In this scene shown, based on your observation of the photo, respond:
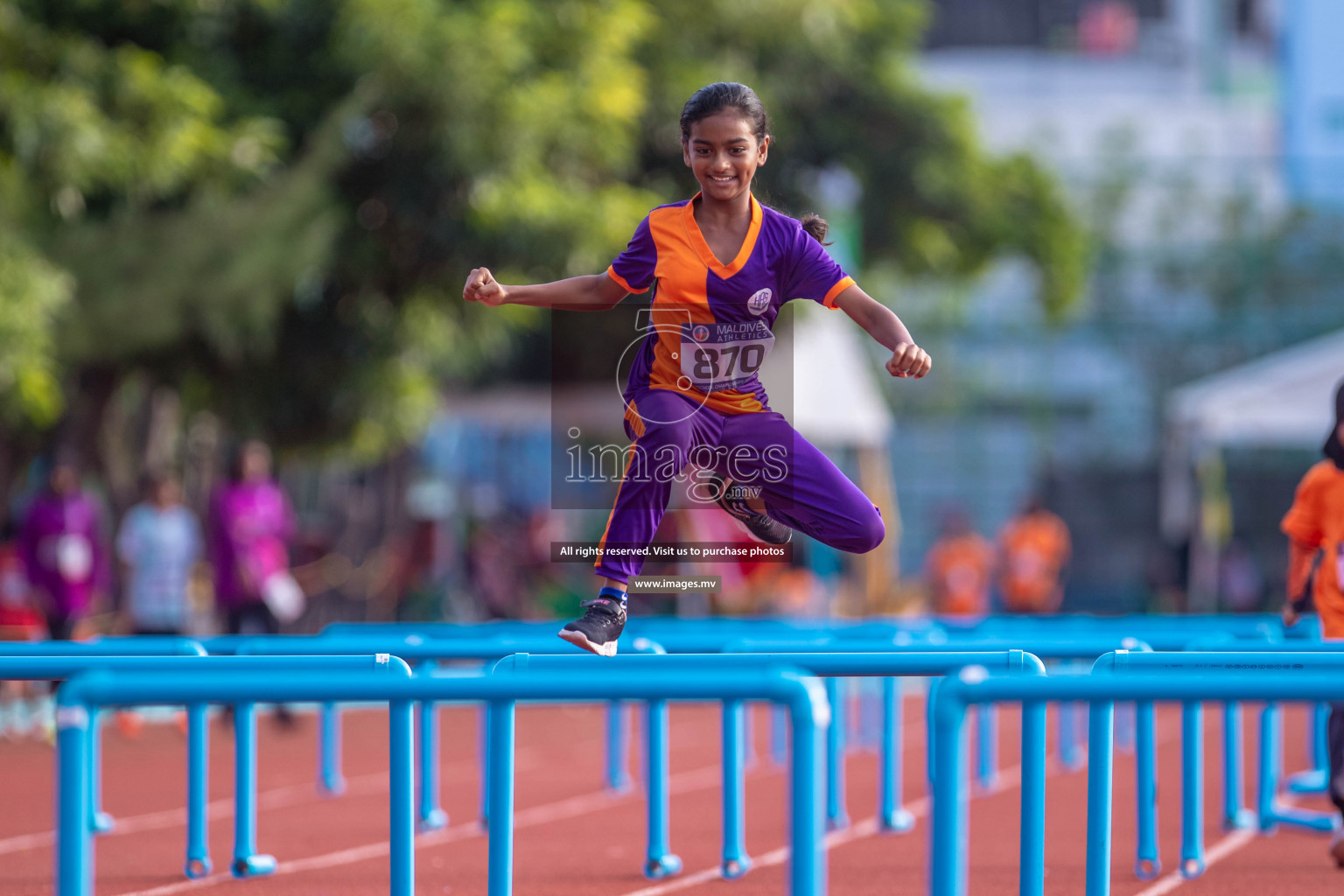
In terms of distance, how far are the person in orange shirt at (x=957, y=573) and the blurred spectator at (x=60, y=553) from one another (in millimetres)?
8290

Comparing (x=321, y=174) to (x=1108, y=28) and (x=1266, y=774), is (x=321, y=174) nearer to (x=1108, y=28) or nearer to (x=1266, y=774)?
(x=1266, y=774)

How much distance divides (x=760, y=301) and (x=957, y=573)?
42.3 ft

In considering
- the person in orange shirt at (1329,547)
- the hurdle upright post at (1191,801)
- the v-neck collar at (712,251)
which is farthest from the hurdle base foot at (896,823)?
the v-neck collar at (712,251)

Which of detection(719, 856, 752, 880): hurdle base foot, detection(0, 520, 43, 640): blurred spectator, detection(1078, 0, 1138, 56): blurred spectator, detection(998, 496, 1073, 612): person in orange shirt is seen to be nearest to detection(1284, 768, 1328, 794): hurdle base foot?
detection(719, 856, 752, 880): hurdle base foot

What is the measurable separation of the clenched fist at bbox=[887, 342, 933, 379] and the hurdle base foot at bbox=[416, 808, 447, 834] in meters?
3.86

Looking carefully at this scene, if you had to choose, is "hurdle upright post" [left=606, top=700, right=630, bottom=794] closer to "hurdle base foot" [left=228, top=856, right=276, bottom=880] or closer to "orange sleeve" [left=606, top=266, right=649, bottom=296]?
"hurdle base foot" [left=228, top=856, right=276, bottom=880]

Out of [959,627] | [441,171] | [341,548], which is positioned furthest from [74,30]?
[341,548]

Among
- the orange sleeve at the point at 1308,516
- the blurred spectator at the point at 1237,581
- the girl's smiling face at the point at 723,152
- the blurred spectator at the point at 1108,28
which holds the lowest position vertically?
the blurred spectator at the point at 1237,581

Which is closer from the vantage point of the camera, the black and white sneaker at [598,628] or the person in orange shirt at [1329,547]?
the black and white sneaker at [598,628]

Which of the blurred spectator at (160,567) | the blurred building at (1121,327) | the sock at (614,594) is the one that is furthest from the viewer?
the blurred building at (1121,327)

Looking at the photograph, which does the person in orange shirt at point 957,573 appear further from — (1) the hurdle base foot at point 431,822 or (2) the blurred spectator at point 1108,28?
→ (2) the blurred spectator at point 1108,28

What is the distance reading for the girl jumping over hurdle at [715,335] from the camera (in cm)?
488

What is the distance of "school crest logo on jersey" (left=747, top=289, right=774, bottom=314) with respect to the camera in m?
4.90

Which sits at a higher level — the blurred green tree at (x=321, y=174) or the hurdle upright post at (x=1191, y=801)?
the blurred green tree at (x=321, y=174)
